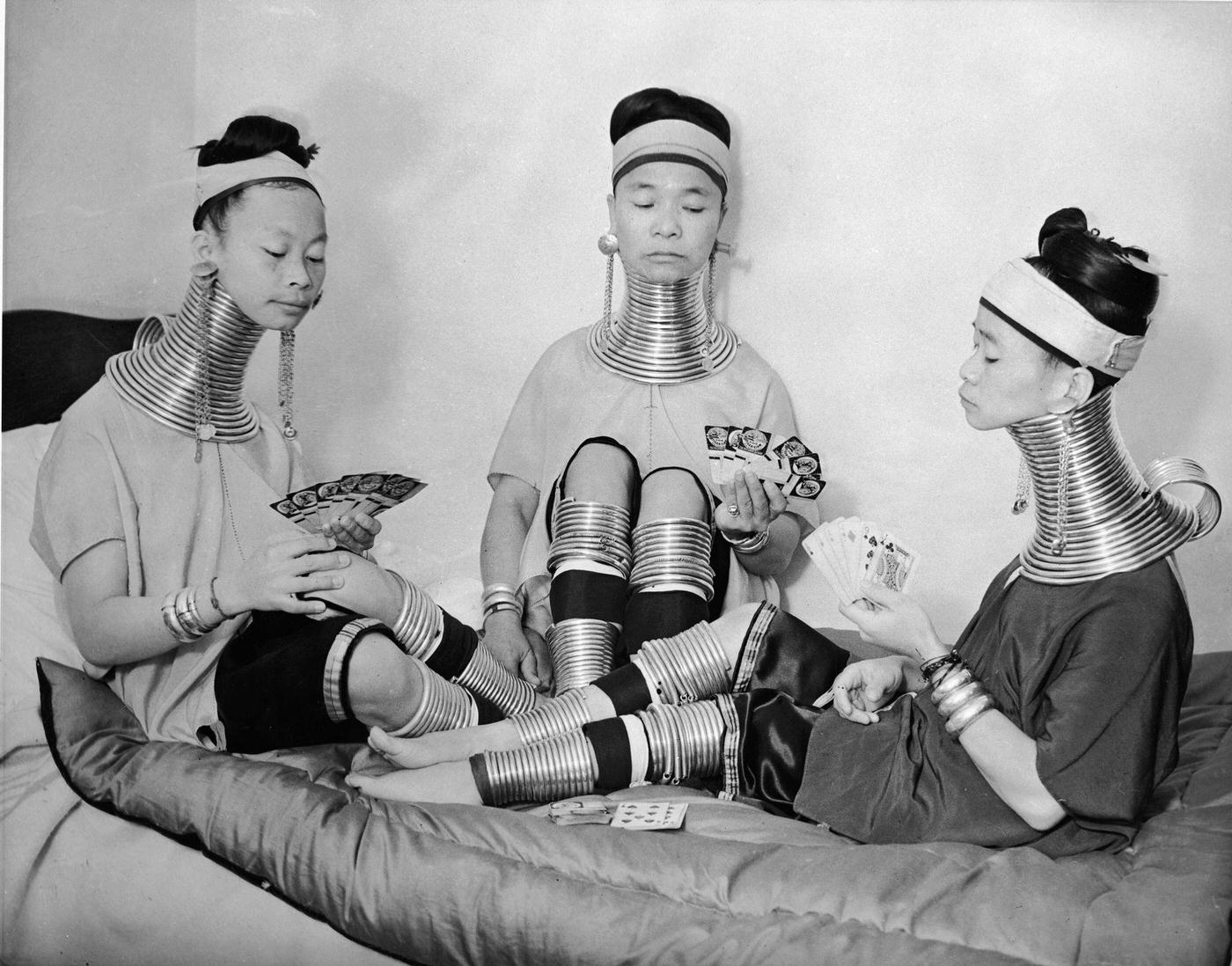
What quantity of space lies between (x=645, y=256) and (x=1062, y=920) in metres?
1.72

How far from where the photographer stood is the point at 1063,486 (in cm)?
252

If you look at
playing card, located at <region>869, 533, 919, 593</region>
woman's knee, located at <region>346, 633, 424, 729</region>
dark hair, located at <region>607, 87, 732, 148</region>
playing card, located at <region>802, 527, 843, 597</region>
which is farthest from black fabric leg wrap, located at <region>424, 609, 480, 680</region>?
dark hair, located at <region>607, 87, 732, 148</region>

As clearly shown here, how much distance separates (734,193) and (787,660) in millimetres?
1288

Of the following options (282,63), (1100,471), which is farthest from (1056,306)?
(282,63)

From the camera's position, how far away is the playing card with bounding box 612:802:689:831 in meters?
2.54

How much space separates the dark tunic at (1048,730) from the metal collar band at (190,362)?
1408 millimetres

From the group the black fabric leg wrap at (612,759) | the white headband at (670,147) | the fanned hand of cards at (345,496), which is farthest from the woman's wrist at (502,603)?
the white headband at (670,147)

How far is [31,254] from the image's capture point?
124 inches

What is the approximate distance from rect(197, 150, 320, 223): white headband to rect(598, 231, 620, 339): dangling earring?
0.70 m

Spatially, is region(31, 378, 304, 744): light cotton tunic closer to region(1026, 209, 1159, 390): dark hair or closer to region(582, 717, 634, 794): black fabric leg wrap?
region(582, 717, 634, 794): black fabric leg wrap

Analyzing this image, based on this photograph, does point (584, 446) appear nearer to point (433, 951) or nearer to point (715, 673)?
point (715, 673)

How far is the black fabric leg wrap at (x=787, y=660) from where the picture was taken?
285 centimetres

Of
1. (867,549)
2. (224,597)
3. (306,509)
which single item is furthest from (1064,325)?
(224,597)

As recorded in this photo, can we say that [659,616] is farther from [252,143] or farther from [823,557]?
[252,143]
